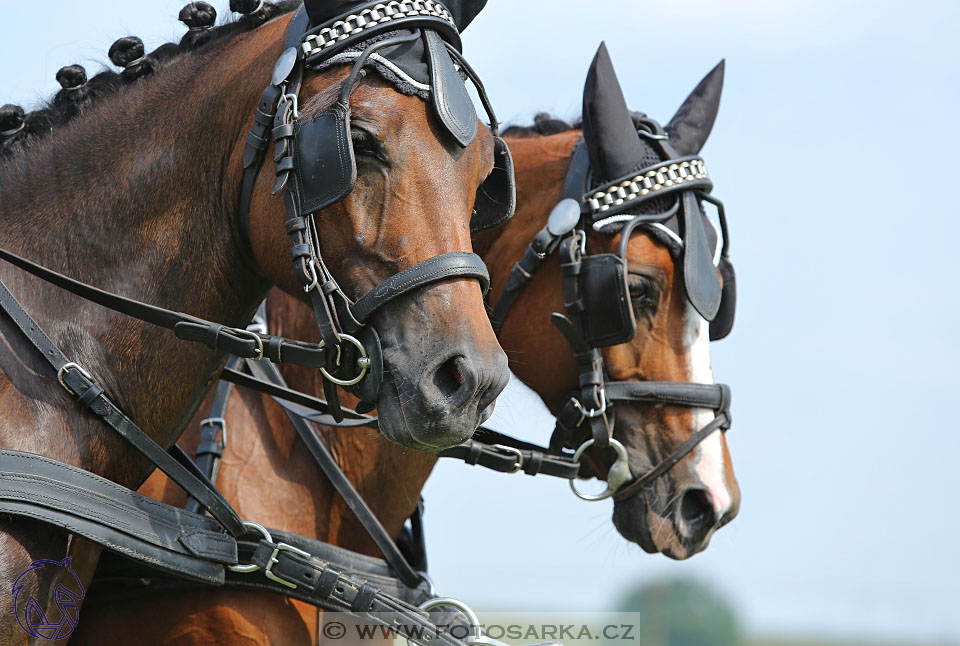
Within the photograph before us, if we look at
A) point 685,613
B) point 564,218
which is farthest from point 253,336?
point 685,613

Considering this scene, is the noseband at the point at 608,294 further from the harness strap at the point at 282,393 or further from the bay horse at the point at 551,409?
the harness strap at the point at 282,393

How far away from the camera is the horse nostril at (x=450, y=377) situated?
256cm

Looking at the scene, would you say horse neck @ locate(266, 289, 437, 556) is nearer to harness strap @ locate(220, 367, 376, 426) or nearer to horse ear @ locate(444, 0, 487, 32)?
harness strap @ locate(220, 367, 376, 426)

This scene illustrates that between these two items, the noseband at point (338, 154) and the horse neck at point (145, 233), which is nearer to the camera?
the noseband at point (338, 154)

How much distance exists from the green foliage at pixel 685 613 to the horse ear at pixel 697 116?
183 ft

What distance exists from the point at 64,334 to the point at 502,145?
1.44m

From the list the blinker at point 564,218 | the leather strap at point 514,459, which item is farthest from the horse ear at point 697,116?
the leather strap at point 514,459

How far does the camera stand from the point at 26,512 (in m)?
2.53

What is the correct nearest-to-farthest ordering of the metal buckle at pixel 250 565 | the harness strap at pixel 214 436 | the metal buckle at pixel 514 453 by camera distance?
the metal buckle at pixel 250 565
the harness strap at pixel 214 436
the metal buckle at pixel 514 453

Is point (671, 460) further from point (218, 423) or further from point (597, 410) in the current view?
point (218, 423)

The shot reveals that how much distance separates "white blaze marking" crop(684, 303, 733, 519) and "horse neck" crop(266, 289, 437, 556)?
1165mm

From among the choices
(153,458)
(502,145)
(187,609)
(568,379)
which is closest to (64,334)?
(153,458)

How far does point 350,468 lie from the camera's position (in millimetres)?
4109

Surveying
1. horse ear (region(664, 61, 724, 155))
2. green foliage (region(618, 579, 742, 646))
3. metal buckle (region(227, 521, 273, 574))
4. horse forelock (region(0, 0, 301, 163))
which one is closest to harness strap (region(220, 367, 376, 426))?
metal buckle (region(227, 521, 273, 574))
